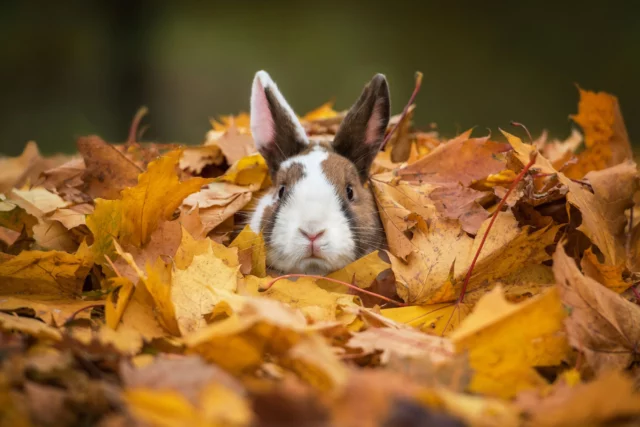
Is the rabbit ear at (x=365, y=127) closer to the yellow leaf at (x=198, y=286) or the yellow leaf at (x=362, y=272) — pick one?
the yellow leaf at (x=362, y=272)

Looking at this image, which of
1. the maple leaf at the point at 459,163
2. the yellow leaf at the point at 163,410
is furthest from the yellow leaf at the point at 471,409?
the maple leaf at the point at 459,163

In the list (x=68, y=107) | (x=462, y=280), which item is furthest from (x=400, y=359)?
(x=68, y=107)

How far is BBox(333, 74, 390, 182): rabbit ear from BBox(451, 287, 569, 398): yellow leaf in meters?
1.62

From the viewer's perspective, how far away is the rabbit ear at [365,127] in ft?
9.82

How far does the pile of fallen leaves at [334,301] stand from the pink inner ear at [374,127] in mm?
208

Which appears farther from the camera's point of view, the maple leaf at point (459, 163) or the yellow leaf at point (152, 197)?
the maple leaf at point (459, 163)

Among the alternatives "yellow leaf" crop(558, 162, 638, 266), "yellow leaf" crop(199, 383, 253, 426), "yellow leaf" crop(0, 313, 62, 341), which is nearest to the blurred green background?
"yellow leaf" crop(558, 162, 638, 266)

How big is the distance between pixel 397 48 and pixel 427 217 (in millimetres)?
9982

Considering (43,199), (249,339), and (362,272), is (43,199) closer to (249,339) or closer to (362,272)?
(362,272)

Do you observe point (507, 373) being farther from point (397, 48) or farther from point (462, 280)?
point (397, 48)

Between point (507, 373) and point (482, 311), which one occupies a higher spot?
point (482, 311)

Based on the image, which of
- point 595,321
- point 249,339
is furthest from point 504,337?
point 249,339

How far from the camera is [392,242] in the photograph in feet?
8.89

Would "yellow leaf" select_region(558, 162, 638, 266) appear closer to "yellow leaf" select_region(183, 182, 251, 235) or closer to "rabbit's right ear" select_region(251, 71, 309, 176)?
"rabbit's right ear" select_region(251, 71, 309, 176)
